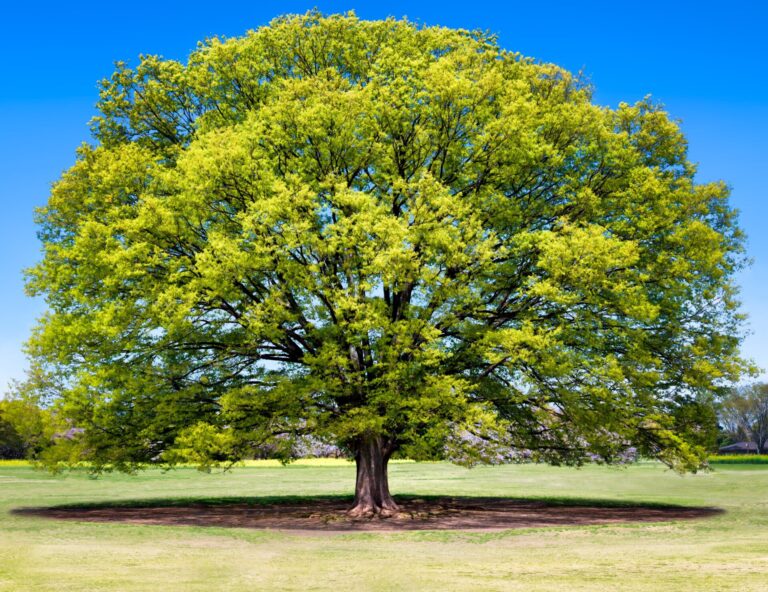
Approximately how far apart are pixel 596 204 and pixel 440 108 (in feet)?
21.6

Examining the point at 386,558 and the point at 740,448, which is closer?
the point at 386,558

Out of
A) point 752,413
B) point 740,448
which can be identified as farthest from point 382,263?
point 740,448

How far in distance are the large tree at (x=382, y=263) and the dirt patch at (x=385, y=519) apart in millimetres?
2045

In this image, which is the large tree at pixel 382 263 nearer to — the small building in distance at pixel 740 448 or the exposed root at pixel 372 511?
the exposed root at pixel 372 511

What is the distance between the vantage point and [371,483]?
3019cm

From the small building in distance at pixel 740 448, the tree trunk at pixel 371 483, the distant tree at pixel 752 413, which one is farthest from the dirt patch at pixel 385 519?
the small building in distance at pixel 740 448

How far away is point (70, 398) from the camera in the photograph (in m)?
27.8

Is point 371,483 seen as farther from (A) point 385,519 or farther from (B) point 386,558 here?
(B) point 386,558

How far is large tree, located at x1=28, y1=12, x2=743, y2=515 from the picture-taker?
2633 cm

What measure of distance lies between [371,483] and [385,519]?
1.56 metres

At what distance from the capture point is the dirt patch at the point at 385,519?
27188 millimetres

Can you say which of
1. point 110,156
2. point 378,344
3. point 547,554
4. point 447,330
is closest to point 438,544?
point 547,554

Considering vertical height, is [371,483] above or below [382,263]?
below

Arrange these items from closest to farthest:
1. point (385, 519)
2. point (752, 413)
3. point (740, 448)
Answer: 1. point (385, 519)
2. point (752, 413)
3. point (740, 448)
